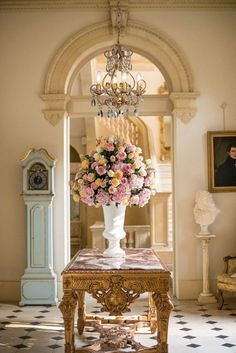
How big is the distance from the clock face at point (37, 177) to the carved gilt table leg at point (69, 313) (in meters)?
3.51

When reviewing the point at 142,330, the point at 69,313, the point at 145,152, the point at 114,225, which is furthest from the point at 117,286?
the point at 145,152

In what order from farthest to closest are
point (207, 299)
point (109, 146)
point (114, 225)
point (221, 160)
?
point (221, 160) < point (207, 299) < point (114, 225) < point (109, 146)

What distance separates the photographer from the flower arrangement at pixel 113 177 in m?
5.78

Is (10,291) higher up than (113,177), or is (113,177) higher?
(113,177)

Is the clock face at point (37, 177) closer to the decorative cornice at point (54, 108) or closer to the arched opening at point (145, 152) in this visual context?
the decorative cornice at point (54, 108)

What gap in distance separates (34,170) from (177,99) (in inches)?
101

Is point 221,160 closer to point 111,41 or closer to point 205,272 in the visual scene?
point 205,272

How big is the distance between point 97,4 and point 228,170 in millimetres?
3427

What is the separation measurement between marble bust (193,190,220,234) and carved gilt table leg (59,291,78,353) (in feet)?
12.2

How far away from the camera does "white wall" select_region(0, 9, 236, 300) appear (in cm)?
898

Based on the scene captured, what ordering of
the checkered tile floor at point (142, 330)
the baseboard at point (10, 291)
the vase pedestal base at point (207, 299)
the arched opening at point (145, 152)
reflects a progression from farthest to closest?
the arched opening at point (145, 152), the baseboard at point (10, 291), the vase pedestal base at point (207, 299), the checkered tile floor at point (142, 330)

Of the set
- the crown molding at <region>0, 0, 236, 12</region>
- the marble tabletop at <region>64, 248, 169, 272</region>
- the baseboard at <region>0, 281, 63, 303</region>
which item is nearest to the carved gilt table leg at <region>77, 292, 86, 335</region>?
the marble tabletop at <region>64, 248, 169, 272</region>

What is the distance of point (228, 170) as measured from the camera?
29.5 ft

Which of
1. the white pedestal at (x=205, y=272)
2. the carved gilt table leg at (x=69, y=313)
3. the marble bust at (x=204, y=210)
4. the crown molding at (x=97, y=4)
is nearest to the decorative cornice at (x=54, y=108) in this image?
the crown molding at (x=97, y=4)
